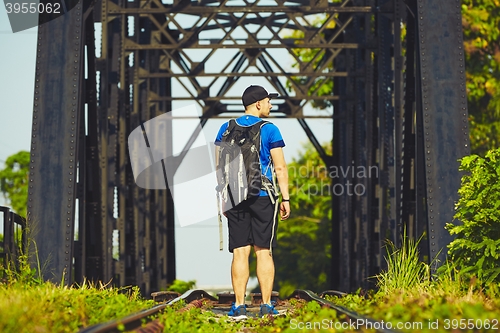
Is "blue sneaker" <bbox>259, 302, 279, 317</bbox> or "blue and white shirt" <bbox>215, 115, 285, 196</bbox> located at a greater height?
"blue and white shirt" <bbox>215, 115, 285, 196</bbox>

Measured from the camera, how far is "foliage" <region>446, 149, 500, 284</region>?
737 centimetres

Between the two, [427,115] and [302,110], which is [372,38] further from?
[427,115]

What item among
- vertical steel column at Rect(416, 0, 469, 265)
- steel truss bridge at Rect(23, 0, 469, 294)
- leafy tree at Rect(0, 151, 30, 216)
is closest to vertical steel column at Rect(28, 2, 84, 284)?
steel truss bridge at Rect(23, 0, 469, 294)

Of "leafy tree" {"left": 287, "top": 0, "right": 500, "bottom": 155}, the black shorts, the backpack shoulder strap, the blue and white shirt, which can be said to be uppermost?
"leafy tree" {"left": 287, "top": 0, "right": 500, "bottom": 155}

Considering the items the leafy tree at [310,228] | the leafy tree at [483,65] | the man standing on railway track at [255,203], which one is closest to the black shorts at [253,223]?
the man standing on railway track at [255,203]

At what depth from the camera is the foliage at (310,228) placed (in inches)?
1660

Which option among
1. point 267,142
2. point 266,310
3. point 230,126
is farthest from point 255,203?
point 266,310

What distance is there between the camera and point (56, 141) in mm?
9195

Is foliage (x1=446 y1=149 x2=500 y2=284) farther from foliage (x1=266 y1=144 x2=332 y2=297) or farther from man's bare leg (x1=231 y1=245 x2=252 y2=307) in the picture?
foliage (x1=266 y1=144 x2=332 y2=297)

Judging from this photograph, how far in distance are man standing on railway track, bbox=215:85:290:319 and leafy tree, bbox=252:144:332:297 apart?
3124 centimetres

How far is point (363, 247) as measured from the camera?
1750 cm

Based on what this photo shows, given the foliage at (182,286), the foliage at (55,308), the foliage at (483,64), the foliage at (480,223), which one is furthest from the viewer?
the foliage at (483,64)

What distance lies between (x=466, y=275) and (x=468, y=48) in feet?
71.7

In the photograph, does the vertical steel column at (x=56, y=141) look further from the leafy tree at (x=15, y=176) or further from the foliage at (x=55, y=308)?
the leafy tree at (x=15, y=176)
